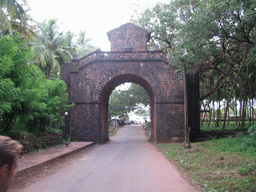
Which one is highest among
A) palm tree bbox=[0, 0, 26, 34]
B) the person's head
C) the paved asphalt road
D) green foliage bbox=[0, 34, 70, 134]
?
palm tree bbox=[0, 0, 26, 34]

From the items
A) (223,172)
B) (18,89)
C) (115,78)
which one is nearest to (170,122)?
(115,78)

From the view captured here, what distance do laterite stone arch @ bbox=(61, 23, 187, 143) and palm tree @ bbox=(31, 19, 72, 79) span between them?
7.22m

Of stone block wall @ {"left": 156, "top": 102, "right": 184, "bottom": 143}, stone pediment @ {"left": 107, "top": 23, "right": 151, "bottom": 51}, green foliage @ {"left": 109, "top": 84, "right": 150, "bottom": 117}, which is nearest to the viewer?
stone block wall @ {"left": 156, "top": 102, "right": 184, "bottom": 143}

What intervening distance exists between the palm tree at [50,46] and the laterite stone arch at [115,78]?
23.7 ft

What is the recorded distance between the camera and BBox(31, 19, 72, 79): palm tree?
76.7 feet

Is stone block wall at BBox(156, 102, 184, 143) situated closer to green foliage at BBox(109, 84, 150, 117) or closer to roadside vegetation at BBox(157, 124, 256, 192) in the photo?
roadside vegetation at BBox(157, 124, 256, 192)

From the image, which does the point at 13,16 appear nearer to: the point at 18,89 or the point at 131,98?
the point at 18,89

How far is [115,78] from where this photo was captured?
17.8m

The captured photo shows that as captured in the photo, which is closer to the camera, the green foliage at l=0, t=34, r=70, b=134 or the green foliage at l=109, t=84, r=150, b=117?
the green foliage at l=0, t=34, r=70, b=134

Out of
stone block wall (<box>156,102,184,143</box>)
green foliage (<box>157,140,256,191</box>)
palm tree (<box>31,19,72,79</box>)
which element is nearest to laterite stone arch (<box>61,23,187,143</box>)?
stone block wall (<box>156,102,184,143</box>)

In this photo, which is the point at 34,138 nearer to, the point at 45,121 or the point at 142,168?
the point at 45,121

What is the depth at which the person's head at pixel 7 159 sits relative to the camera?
1465 mm

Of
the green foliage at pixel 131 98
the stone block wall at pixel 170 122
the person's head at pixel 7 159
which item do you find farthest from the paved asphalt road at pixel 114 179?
the green foliage at pixel 131 98

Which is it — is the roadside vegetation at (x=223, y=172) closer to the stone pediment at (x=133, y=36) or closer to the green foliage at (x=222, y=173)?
the green foliage at (x=222, y=173)
